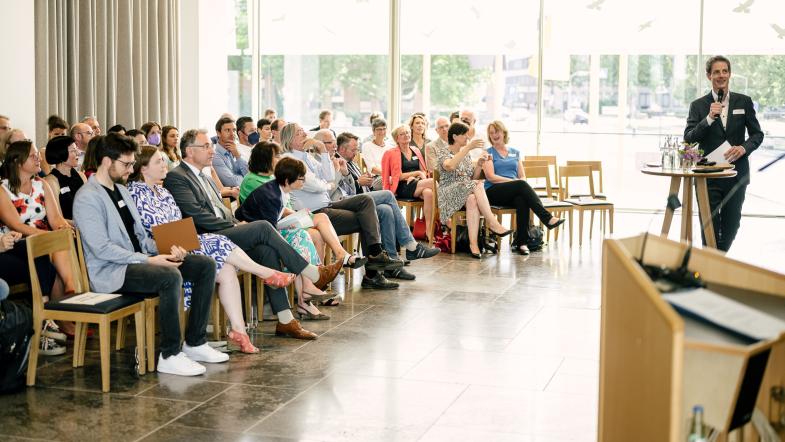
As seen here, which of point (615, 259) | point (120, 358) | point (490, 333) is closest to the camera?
point (615, 259)

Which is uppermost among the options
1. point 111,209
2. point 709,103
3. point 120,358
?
point 709,103

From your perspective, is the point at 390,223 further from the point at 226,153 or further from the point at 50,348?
the point at 50,348

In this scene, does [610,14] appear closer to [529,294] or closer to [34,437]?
[529,294]

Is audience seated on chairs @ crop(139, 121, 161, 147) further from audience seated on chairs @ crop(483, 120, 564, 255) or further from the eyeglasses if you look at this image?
the eyeglasses

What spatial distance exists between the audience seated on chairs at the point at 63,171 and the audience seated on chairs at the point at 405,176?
3313 millimetres

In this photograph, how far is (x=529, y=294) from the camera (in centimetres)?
693

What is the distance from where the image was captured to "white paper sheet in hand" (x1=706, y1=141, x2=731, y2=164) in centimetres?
731

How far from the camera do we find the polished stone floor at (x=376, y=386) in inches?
156

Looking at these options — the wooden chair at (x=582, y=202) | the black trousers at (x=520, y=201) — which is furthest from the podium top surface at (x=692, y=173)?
the wooden chair at (x=582, y=202)

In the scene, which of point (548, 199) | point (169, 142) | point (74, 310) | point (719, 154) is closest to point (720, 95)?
point (719, 154)

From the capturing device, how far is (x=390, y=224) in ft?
24.6

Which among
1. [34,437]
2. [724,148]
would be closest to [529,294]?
[724,148]

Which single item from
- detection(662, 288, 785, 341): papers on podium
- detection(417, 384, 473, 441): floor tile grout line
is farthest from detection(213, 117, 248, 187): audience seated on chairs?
detection(662, 288, 785, 341): papers on podium

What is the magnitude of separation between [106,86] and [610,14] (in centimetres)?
634
